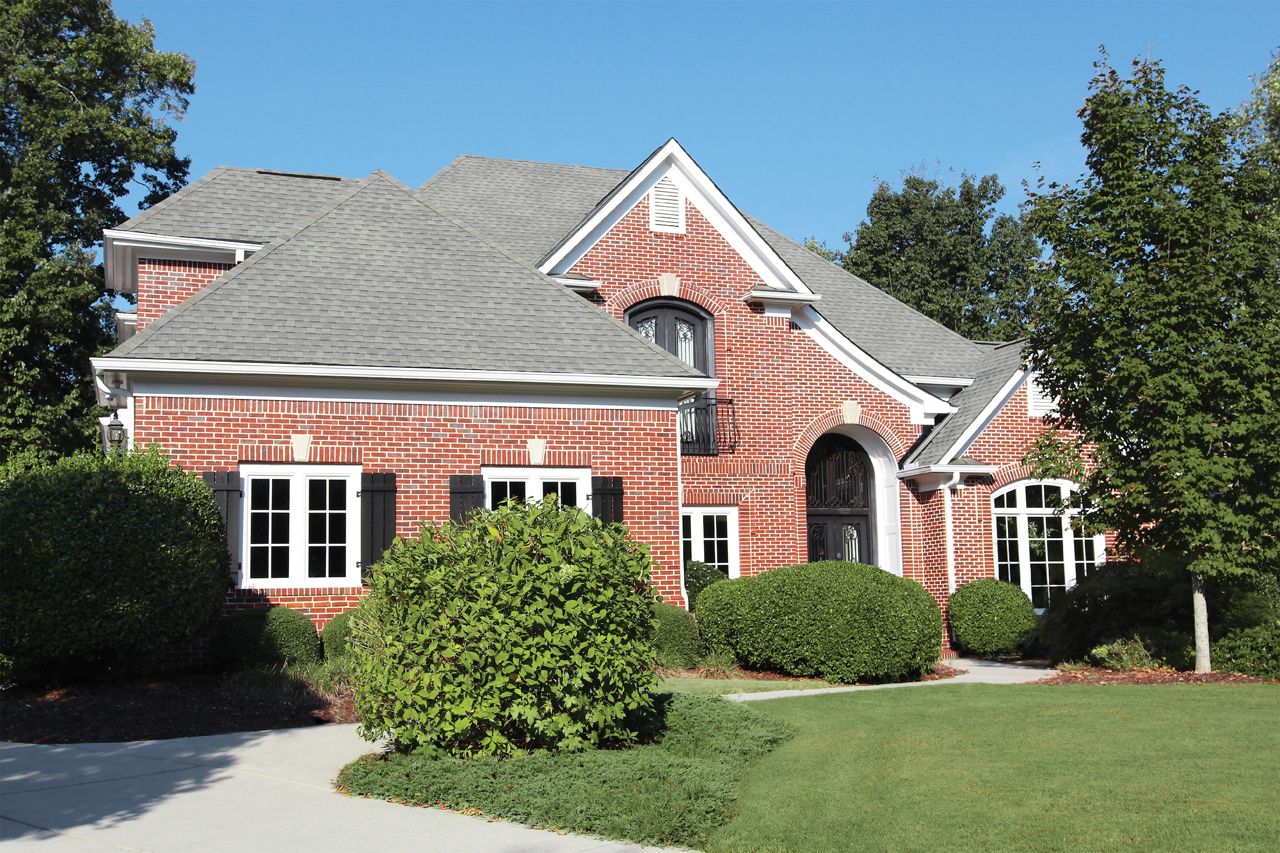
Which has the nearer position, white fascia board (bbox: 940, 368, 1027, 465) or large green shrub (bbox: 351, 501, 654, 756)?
large green shrub (bbox: 351, 501, 654, 756)

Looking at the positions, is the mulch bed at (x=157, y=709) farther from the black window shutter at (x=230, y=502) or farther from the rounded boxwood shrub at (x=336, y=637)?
the black window shutter at (x=230, y=502)

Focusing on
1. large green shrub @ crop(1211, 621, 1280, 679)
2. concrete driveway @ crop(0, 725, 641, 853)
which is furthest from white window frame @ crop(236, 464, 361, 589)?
large green shrub @ crop(1211, 621, 1280, 679)

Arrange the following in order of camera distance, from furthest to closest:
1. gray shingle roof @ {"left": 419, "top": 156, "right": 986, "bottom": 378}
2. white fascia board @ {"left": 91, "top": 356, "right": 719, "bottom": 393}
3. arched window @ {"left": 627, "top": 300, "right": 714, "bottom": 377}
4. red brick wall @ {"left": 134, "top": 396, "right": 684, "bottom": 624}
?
1. gray shingle roof @ {"left": 419, "top": 156, "right": 986, "bottom": 378}
2. arched window @ {"left": 627, "top": 300, "right": 714, "bottom": 377}
3. red brick wall @ {"left": 134, "top": 396, "right": 684, "bottom": 624}
4. white fascia board @ {"left": 91, "top": 356, "right": 719, "bottom": 393}

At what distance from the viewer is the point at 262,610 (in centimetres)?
1480

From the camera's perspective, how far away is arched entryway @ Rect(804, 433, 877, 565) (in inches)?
835

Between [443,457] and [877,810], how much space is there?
9.91 meters

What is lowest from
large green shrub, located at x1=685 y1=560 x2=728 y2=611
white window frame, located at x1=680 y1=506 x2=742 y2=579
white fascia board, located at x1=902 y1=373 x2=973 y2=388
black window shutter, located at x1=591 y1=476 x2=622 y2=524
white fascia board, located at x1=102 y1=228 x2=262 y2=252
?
large green shrub, located at x1=685 y1=560 x2=728 y2=611

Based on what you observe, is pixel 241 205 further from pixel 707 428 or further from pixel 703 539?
pixel 703 539

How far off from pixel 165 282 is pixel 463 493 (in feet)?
20.2

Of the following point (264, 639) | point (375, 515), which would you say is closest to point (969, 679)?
point (375, 515)

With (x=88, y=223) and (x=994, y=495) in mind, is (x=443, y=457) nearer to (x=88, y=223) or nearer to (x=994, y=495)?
(x=994, y=495)

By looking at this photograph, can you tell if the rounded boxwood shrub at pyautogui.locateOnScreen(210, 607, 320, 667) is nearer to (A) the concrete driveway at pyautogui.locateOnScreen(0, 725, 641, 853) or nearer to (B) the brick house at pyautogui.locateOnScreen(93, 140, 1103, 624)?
(B) the brick house at pyautogui.locateOnScreen(93, 140, 1103, 624)

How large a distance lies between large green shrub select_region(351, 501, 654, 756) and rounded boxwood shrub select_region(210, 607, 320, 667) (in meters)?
5.41

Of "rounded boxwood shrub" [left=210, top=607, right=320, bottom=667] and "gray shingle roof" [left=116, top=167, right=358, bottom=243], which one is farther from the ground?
"gray shingle roof" [left=116, top=167, right=358, bottom=243]
